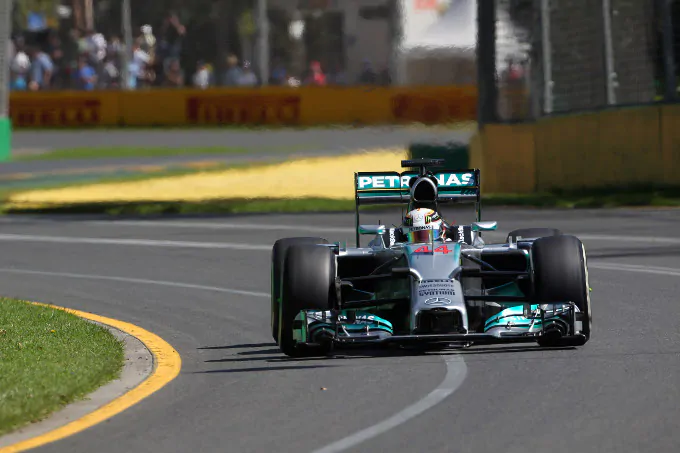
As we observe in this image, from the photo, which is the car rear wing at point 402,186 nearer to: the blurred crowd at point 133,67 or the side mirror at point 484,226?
the side mirror at point 484,226

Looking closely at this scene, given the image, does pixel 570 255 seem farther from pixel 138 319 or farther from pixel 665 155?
pixel 665 155

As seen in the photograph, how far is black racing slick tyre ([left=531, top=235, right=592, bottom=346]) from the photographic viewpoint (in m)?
10.3

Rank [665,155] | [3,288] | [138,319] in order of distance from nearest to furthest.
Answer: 1. [138,319]
2. [3,288]
3. [665,155]

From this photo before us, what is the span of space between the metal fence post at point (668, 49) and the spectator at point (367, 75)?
19563 mm

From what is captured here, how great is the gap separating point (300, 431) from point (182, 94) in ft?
122

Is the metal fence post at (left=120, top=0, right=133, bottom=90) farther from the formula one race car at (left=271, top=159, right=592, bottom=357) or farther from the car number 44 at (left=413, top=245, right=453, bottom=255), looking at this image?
the car number 44 at (left=413, top=245, right=453, bottom=255)

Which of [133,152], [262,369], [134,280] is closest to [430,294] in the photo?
[262,369]

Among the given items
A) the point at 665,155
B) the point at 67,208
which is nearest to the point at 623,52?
the point at 665,155

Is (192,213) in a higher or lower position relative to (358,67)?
lower

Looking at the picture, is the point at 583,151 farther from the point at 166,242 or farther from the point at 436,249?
the point at 436,249

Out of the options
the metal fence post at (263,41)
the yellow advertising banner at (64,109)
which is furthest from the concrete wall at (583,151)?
the yellow advertising banner at (64,109)

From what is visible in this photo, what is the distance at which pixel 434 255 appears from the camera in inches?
413

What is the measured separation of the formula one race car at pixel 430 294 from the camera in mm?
10125

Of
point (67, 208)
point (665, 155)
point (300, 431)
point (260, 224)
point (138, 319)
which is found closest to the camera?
point (300, 431)
